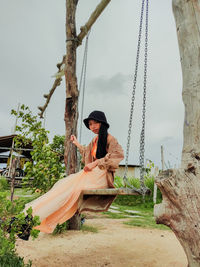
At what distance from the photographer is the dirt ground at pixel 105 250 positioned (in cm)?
301

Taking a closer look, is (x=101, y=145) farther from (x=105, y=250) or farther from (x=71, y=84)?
(x=71, y=84)

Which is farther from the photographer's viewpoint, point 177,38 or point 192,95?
point 177,38

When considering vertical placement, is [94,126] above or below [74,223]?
above

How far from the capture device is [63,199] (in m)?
2.76

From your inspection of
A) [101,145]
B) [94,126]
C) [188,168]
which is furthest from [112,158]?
[188,168]

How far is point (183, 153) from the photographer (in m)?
2.07

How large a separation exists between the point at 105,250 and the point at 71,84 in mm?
2968

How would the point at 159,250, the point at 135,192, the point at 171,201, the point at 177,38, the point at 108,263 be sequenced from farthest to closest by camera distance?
the point at 159,250
the point at 108,263
the point at 135,192
the point at 177,38
the point at 171,201

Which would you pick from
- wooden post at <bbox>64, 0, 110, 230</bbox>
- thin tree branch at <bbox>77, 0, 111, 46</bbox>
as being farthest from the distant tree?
thin tree branch at <bbox>77, 0, 111, 46</bbox>

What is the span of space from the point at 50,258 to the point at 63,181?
1018 mm

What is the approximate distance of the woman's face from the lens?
11.3 feet

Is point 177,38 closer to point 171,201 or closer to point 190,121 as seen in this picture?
point 190,121

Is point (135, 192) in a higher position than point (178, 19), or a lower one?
lower

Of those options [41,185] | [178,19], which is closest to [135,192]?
[178,19]
